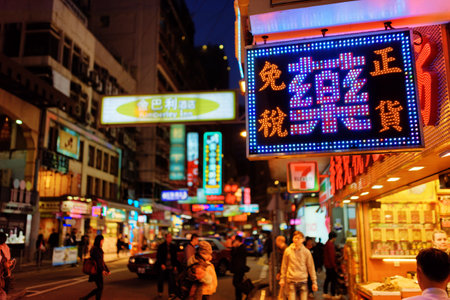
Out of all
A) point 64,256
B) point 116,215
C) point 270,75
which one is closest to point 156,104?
point 270,75

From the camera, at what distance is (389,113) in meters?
4.68

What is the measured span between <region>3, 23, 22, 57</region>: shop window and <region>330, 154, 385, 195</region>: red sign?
25.0 metres

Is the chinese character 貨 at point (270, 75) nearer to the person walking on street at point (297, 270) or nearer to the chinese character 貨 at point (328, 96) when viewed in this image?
the chinese character 貨 at point (328, 96)

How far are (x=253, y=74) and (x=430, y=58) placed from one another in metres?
2.17

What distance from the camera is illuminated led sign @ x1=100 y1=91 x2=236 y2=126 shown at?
12766 mm

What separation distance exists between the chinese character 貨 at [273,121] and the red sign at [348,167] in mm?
2704

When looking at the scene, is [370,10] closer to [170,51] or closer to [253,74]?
[253,74]

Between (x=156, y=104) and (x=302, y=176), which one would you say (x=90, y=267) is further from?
(x=302, y=176)

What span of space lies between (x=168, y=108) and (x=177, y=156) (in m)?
34.8

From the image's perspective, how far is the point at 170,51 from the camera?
201 ft

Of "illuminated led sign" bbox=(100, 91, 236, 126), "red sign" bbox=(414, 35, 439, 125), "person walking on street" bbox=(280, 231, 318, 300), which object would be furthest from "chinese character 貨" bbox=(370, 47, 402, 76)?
"illuminated led sign" bbox=(100, 91, 236, 126)

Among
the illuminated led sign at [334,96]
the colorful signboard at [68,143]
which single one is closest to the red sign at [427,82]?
the illuminated led sign at [334,96]

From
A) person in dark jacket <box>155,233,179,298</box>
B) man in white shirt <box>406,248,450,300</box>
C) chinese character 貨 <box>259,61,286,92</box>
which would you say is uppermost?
chinese character 貨 <box>259,61,286,92</box>

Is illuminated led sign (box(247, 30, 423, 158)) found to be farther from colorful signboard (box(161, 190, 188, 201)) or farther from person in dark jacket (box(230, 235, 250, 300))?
colorful signboard (box(161, 190, 188, 201))
